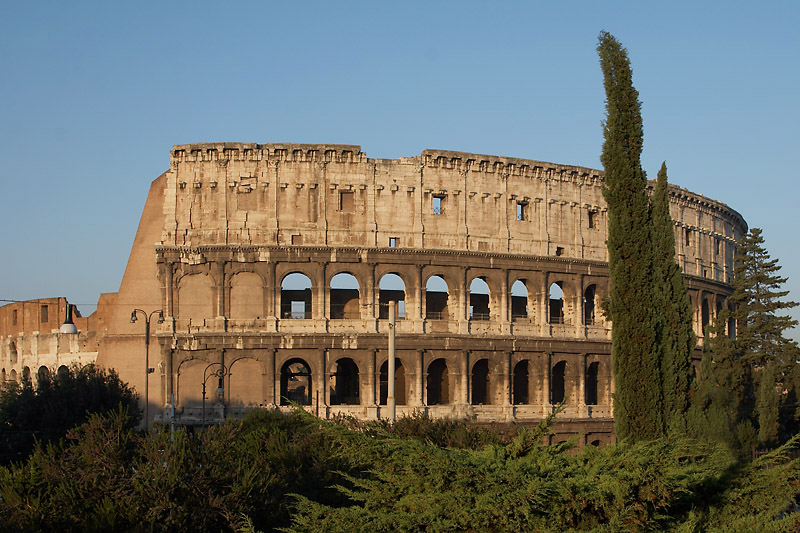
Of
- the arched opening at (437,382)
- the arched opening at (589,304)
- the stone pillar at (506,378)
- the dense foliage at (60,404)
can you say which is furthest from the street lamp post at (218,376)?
the arched opening at (589,304)

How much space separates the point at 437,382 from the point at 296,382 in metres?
14.3

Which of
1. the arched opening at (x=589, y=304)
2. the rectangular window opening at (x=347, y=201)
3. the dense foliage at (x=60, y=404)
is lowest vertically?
the dense foliage at (x=60, y=404)

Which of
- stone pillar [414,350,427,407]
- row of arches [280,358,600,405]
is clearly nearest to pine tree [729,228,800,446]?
row of arches [280,358,600,405]

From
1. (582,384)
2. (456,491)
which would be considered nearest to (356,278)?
(582,384)

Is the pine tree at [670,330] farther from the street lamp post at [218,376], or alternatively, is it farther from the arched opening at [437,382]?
the street lamp post at [218,376]

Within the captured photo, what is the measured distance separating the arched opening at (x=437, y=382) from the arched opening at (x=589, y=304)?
6665 mm

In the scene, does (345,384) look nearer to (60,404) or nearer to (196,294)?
(196,294)

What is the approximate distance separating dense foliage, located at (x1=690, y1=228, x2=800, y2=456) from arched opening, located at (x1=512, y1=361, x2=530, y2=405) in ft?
23.3

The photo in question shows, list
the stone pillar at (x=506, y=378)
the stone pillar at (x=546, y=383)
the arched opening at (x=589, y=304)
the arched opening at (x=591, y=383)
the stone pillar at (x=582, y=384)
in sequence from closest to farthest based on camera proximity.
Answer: the stone pillar at (x=506, y=378) → the stone pillar at (x=546, y=383) → the stone pillar at (x=582, y=384) → the arched opening at (x=589, y=304) → the arched opening at (x=591, y=383)

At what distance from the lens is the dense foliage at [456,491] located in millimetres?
8914

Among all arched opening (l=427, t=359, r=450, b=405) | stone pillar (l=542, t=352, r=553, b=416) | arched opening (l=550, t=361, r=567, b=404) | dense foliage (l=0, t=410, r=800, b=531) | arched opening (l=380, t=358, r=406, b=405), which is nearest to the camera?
dense foliage (l=0, t=410, r=800, b=531)

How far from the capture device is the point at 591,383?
1617 inches

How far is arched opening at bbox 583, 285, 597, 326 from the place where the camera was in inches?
1571

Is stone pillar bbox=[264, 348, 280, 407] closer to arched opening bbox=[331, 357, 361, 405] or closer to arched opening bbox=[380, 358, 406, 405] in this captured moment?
arched opening bbox=[331, 357, 361, 405]
